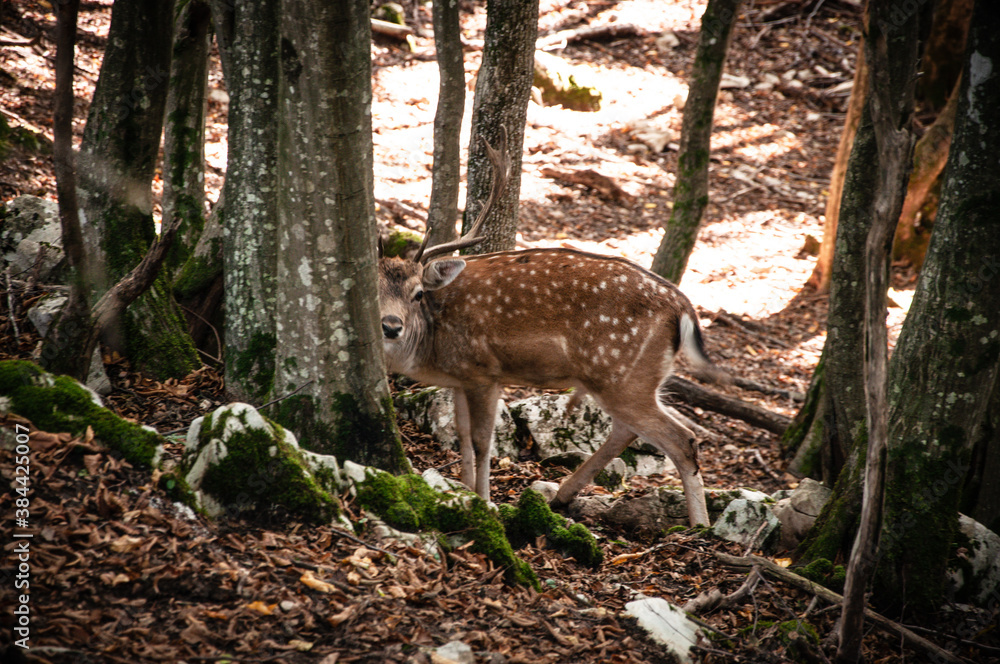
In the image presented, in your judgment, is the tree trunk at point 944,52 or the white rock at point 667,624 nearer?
the white rock at point 667,624

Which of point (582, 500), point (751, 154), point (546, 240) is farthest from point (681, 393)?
point (751, 154)

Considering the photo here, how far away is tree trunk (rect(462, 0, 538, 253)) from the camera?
605 cm

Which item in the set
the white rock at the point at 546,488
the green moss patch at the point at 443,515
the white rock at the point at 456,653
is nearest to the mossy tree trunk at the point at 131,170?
the green moss patch at the point at 443,515

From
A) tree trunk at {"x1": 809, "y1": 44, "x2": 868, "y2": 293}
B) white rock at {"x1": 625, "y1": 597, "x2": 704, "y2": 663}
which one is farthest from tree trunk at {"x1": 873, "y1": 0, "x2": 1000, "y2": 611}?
tree trunk at {"x1": 809, "y1": 44, "x2": 868, "y2": 293}

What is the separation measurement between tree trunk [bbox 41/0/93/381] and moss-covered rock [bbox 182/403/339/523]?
124 cm

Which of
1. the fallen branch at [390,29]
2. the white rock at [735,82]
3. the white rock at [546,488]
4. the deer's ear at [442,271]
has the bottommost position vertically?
the white rock at [546,488]

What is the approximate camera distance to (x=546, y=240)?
10148 mm

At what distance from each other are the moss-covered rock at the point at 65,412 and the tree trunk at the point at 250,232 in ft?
4.51

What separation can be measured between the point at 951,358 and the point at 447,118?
4.19 metres

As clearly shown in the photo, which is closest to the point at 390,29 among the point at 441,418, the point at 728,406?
the point at 728,406

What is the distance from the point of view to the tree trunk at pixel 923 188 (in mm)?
10594

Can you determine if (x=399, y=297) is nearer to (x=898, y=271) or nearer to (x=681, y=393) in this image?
(x=681, y=393)

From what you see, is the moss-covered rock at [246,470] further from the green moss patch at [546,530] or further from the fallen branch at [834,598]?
the fallen branch at [834,598]

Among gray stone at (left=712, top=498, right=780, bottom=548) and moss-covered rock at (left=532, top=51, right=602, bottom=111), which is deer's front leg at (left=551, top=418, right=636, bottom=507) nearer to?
gray stone at (left=712, top=498, right=780, bottom=548)
